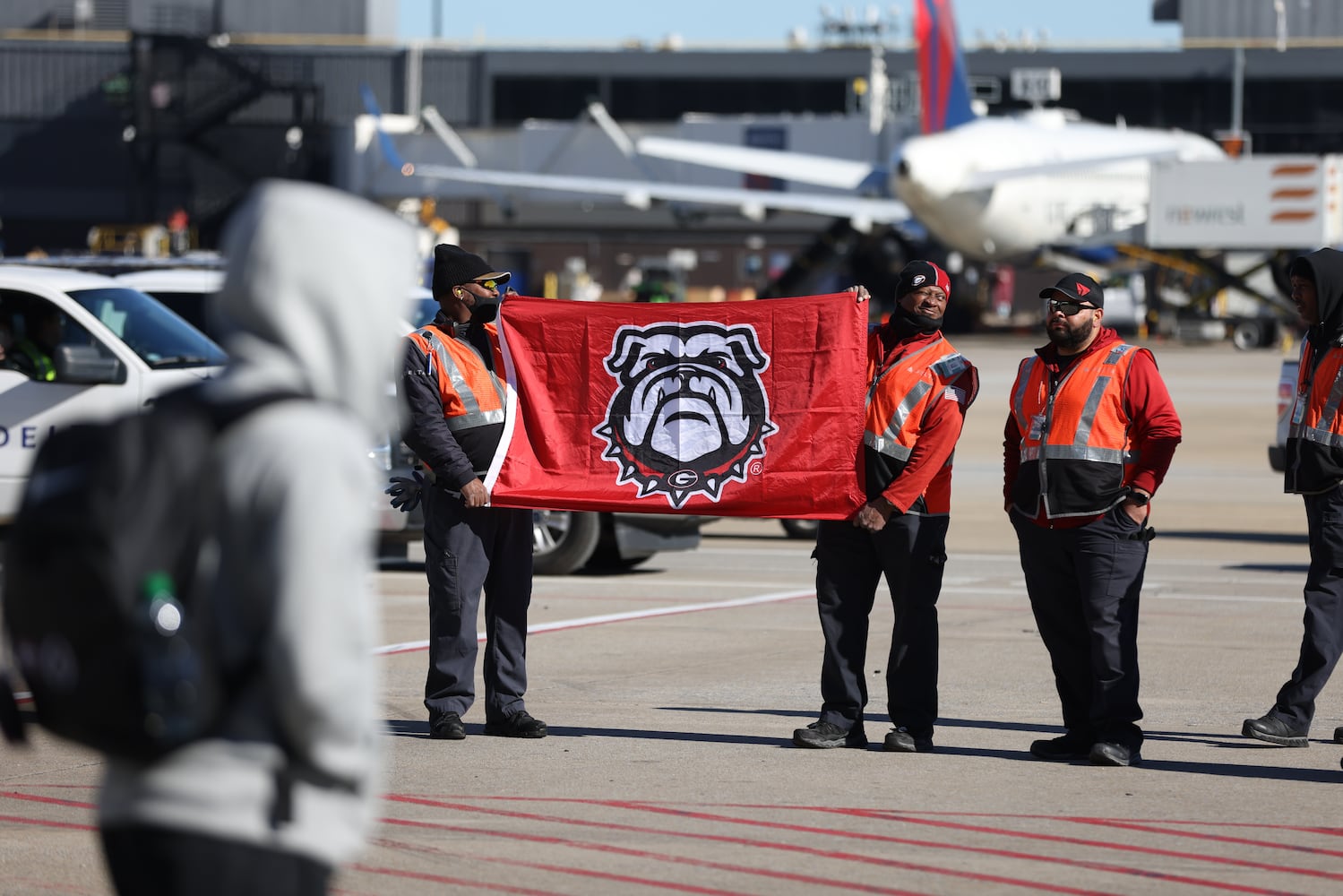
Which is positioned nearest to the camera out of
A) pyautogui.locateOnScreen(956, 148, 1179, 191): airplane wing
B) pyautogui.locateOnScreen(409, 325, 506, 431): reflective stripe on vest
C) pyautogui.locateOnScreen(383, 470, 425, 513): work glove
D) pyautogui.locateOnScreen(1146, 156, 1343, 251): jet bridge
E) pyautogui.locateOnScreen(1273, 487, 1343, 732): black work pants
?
pyautogui.locateOnScreen(1273, 487, 1343, 732): black work pants

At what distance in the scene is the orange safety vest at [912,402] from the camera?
8.25 m

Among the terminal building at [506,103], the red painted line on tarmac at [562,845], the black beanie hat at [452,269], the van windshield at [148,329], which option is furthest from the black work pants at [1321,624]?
the terminal building at [506,103]

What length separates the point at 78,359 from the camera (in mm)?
14070

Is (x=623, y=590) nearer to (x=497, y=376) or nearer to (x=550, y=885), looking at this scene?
(x=497, y=376)

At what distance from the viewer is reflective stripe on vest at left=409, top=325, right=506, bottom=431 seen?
336 inches

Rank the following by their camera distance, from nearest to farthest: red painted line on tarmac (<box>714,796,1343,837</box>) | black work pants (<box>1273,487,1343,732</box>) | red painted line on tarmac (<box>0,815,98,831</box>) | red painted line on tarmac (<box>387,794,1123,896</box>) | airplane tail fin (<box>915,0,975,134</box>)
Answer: red painted line on tarmac (<box>387,794,1123,896</box>) → red painted line on tarmac (<box>0,815,98,831</box>) → red painted line on tarmac (<box>714,796,1343,837</box>) → black work pants (<box>1273,487,1343,732</box>) → airplane tail fin (<box>915,0,975,134</box>)

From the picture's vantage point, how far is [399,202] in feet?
261

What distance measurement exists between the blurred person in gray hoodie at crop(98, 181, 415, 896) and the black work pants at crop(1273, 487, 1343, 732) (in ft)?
19.6

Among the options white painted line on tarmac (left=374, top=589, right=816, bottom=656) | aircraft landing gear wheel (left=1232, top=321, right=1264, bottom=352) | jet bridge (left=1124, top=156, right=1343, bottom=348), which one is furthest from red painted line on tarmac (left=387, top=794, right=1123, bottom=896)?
aircraft landing gear wheel (left=1232, top=321, right=1264, bottom=352)

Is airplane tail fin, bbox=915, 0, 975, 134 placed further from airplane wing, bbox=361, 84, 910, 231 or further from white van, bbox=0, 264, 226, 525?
white van, bbox=0, 264, 226, 525

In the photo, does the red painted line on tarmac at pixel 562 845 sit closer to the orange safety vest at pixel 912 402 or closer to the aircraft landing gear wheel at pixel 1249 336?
the orange safety vest at pixel 912 402

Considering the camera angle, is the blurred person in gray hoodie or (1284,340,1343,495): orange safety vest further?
(1284,340,1343,495): orange safety vest

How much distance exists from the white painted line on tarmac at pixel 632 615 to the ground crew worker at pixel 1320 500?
449 cm

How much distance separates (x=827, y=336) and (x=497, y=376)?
147cm
